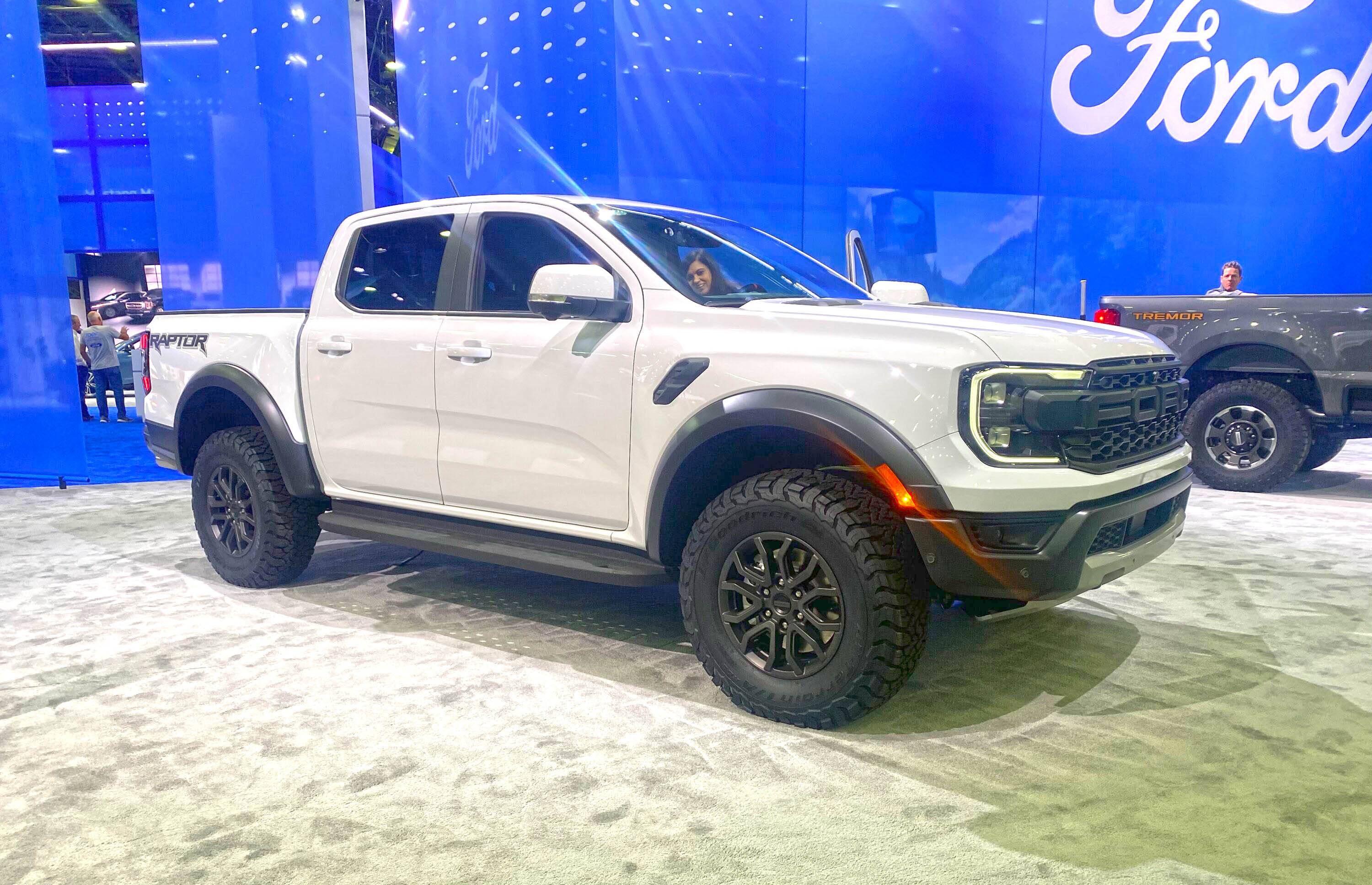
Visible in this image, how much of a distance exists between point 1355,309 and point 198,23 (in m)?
9.31

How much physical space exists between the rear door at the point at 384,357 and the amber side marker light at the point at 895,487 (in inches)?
70.8

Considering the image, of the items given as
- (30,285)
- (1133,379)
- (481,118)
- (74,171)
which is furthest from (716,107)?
(74,171)

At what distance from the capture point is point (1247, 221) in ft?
34.4

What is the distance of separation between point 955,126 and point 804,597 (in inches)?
320

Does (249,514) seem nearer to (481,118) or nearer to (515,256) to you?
(515,256)

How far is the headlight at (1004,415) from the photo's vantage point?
2561 mm

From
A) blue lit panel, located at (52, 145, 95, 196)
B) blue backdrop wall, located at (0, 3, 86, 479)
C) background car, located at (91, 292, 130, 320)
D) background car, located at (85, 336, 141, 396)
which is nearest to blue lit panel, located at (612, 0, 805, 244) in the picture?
blue backdrop wall, located at (0, 3, 86, 479)

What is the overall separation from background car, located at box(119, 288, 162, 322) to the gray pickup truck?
21473mm

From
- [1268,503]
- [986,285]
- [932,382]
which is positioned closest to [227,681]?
[932,382]

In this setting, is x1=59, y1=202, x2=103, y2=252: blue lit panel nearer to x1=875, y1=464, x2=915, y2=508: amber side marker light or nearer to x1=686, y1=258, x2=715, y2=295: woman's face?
x1=686, y1=258, x2=715, y2=295: woman's face

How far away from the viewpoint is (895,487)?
8.71 ft

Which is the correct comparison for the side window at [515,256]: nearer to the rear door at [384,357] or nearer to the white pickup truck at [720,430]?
the white pickup truck at [720,430]

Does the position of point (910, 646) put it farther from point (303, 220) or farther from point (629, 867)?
point (303, 220)

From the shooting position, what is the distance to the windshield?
3.26m
